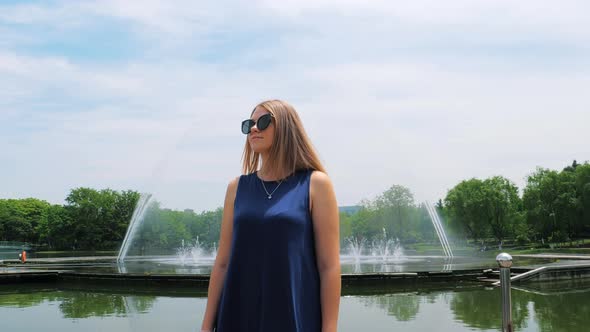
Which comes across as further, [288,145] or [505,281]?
[505,281]

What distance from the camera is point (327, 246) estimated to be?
2566 mm

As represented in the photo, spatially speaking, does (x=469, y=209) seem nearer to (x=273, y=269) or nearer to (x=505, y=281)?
(x=505, y=281)

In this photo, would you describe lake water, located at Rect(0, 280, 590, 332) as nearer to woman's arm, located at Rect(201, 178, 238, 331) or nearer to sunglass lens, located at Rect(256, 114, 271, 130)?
woman's arm, located at Rect(201, 178, 238, 331)

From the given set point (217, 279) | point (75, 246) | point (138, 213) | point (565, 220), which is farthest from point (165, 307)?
point (75, 246)

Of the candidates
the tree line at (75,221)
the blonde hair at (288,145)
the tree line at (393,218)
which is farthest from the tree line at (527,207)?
the blonde hair at (288,145)

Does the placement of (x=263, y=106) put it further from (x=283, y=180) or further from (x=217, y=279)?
(x=217, y=279)

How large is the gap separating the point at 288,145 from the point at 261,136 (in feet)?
0.46

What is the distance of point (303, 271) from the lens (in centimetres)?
256

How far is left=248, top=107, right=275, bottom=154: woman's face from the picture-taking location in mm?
2803

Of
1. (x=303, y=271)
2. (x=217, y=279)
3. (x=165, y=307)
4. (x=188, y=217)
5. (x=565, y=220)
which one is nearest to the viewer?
(x=303, y=271)

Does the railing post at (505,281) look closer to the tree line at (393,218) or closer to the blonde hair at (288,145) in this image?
the blonde hair at (288,145)

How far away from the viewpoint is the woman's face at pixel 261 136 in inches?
110

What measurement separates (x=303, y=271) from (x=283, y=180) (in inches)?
17.3

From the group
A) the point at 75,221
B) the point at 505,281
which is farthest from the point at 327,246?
the point at 75,221
